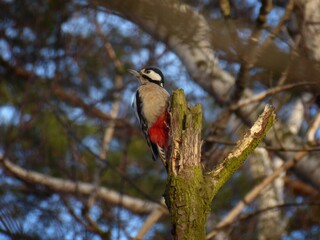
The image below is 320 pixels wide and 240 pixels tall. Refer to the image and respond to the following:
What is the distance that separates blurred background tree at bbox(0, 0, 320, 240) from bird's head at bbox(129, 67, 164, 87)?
426 millimetres

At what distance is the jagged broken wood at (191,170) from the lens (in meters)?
3.17

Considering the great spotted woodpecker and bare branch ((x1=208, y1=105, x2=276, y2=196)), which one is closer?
bare branch ((x1=208, y1=105, x2=276, y2=196))

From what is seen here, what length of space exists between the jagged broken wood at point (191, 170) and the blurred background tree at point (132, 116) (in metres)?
0.95

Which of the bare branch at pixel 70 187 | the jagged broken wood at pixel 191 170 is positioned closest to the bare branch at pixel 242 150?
the jagged broken wood at pixel 191 170

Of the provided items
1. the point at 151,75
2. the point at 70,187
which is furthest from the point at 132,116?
the point at 151,75

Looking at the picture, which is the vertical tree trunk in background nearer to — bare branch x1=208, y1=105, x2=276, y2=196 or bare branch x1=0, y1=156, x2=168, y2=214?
bare branch x1=208, y1=105, x2=276, y2=196

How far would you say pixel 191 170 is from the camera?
Result: 3283 mm

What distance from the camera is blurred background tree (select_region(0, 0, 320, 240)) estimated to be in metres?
5.62

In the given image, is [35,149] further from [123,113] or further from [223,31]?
[223,31]

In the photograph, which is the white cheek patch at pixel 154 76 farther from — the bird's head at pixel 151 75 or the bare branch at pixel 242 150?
the bare branch at pixel 242 150

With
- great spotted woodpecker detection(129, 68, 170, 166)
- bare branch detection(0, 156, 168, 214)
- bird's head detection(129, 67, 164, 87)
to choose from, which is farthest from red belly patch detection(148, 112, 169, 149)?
bare branch detection(0, 156, 168, 214)

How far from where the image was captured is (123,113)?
8.41 m

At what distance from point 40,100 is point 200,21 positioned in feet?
13.6

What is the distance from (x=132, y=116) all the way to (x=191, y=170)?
4898 millimetres
